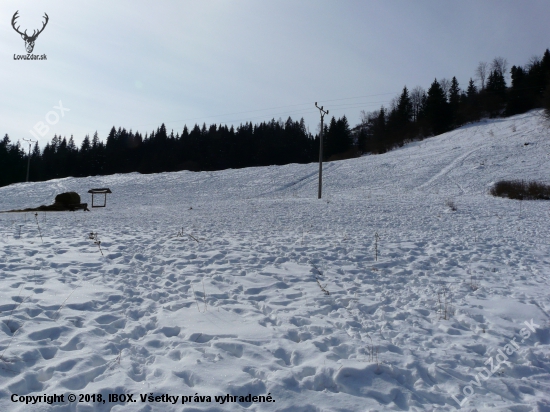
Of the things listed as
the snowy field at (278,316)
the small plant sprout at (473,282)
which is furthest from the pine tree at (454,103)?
the small plant sprout at (473,282)

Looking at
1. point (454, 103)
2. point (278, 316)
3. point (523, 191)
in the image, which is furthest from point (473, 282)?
point (454, 103)

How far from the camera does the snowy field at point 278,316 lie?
3.50 m

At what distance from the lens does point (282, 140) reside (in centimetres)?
7625

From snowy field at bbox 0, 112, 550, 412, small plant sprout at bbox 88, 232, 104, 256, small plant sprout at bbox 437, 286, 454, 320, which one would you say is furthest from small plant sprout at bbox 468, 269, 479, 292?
small plant sprout at bbox 88, 232, 104, 256

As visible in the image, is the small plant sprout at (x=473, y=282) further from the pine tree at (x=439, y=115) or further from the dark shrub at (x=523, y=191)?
the pine tree at (x=439, y=115)

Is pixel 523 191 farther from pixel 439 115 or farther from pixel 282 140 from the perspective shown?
pixel 282 140

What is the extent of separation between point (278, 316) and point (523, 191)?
20.6 m

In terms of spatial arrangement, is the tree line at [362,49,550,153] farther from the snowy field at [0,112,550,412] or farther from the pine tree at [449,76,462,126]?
the snowy field at [0,112,550,412]

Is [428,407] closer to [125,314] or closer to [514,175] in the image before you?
[125,314]

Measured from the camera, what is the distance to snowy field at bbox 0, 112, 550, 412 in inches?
138

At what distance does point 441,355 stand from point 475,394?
0.66 metres

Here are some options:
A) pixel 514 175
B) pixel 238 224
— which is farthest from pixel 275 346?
pixel 514 175

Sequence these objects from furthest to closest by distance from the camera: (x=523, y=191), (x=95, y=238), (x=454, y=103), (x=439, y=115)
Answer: (x=454, y=103) < (x=439, y=115) < (x=523, y=191) < (x=95, y=238)

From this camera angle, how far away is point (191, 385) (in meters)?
3.55
